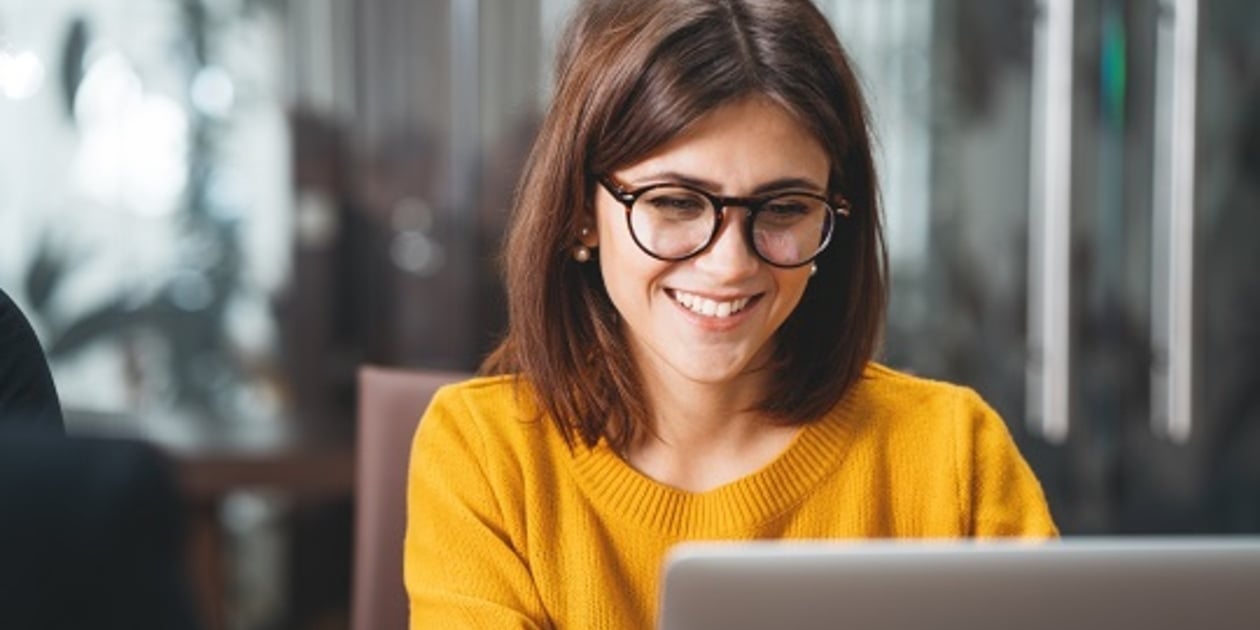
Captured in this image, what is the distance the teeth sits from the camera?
1269mm

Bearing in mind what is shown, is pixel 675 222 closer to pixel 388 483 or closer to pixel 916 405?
pixel 916 405

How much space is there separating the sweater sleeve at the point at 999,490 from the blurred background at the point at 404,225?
191 centimetres

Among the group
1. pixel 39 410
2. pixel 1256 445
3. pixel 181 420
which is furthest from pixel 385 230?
pixel 39 410

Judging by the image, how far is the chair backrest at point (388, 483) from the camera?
63.2 inches

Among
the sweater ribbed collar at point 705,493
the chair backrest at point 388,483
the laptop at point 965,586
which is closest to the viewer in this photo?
the laptop at point 965,586

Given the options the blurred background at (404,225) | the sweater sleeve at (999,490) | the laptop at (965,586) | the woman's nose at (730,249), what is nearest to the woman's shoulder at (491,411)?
the woman's nose at (730,249)

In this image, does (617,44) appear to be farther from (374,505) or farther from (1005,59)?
(1005,59)

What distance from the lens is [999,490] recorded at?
1.39 m

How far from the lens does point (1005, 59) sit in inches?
134

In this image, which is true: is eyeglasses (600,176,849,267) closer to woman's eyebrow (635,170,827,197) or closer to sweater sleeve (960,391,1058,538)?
woman's eyebrow (635,170,827,197)

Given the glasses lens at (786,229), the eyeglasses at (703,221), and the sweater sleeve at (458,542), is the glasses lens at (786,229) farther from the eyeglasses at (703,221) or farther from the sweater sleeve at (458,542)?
the sweater sleeve at (458,542)

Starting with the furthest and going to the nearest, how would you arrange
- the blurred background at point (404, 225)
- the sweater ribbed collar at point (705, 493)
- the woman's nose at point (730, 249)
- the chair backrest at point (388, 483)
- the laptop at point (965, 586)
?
1. the blurred background at point (404, 225)
2. the chair backrest at point (388, 483)
3. the sweater ribbed collar at point (705, 493)
4. the woman's nose at point (730, 249)
5. the laptop at point (965, 586)

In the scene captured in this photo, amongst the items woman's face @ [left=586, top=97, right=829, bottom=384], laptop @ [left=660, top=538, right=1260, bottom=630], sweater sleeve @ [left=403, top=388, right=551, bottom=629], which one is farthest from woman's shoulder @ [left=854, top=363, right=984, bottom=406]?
laptop @ [left=660, top=538, right=1260, bottom=630]

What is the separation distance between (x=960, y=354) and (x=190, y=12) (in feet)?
5.67
